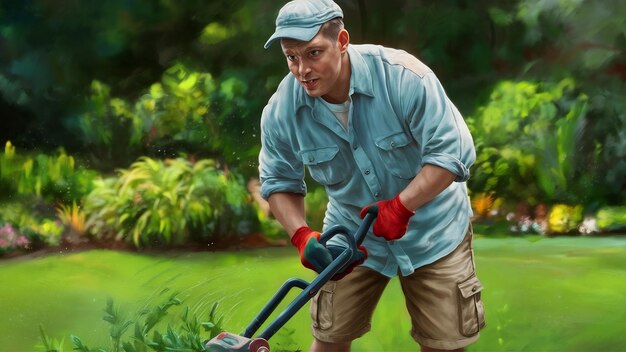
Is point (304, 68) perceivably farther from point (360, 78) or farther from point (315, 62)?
point (360, 78)

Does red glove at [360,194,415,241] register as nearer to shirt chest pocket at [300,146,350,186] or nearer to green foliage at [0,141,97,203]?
shirt chest pocket at [300,146,350,186]

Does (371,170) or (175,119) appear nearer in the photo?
(371,170)

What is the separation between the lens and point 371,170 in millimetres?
4141

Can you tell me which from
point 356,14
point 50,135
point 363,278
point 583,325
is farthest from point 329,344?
point 50,135

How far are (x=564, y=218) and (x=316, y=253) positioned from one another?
218cm

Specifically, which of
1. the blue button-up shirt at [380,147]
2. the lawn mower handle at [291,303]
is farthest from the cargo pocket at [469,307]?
the lawn mower handle at [291,303]

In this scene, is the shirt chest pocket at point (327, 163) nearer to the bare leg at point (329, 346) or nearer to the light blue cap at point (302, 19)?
the light blue cap at point (302, 19)

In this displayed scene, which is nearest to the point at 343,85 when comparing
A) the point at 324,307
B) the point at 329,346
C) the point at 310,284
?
the point at 310,284

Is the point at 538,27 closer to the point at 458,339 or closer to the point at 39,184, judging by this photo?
the point at 458,339

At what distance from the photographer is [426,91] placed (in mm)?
3938

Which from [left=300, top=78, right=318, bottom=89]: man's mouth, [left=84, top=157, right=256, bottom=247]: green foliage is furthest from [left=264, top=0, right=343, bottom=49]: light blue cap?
[left=84, top=157, right=256, bottom=247]: green foliage

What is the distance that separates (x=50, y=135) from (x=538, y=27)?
2.59 meters

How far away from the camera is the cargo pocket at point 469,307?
4142 millimetres

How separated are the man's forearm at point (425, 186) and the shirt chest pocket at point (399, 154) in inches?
5.4
